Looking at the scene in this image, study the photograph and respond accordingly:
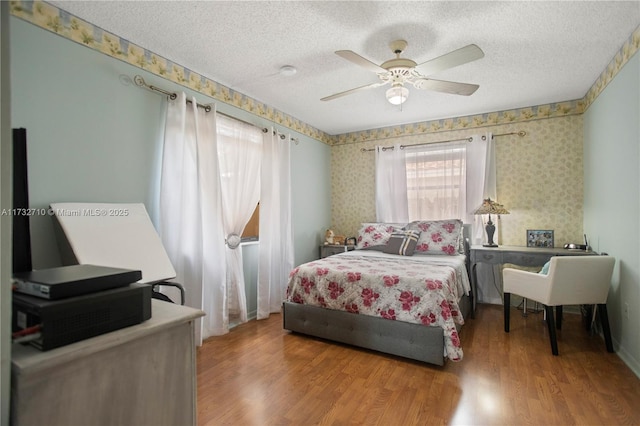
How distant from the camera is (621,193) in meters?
2.51

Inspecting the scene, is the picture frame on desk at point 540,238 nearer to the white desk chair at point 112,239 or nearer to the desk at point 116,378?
the white desk chair at point 112,239

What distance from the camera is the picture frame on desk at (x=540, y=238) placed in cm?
374

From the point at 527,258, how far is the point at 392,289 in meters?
1.80

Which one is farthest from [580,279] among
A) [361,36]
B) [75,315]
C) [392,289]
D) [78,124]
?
[78,124]

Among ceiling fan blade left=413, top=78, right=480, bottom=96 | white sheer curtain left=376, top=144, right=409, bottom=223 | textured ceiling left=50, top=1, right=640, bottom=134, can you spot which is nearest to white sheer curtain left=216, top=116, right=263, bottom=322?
textured ceiling left=50, top=1, right=640, bottom=134

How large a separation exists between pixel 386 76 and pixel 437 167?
7.29ft

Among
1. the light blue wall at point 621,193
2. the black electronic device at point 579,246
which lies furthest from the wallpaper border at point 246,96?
the black electronic device at point 579,246

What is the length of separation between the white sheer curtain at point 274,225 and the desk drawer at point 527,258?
245 cm

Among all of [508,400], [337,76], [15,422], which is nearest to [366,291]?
[508,400]

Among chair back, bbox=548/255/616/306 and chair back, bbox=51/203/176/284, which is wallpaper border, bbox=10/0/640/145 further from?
chair back, bbox=548/255/616/306

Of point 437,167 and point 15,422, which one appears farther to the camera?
point 437,167

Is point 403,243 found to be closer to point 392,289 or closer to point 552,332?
point 392,289

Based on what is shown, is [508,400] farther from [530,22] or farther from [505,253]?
[530,22]

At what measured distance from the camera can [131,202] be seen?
7.86 feet
